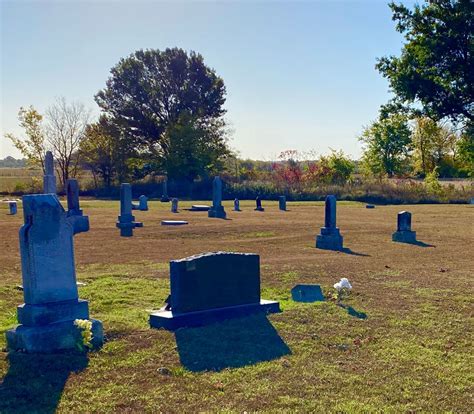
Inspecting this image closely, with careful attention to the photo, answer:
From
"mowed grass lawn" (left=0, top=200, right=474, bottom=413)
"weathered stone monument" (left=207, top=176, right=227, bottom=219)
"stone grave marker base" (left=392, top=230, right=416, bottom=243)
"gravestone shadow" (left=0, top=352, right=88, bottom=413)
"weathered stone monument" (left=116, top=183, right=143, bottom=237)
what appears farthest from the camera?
"weathered stone monument" (left=207, top=176, right=227, bottom=219)

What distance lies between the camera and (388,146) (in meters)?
68.3

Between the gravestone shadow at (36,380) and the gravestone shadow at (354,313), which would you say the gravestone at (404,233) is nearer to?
the gravestone shadow at (354,313)

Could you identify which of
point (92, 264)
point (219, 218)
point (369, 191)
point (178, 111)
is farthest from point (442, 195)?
point (92, 264)

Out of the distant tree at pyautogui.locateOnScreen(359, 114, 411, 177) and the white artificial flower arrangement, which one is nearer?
the white artificial flower arrangement

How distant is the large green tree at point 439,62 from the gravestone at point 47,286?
67.8 feet

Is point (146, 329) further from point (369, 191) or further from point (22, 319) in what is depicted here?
point (369, 191)

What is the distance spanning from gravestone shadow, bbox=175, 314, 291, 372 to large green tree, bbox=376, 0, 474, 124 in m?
19.3

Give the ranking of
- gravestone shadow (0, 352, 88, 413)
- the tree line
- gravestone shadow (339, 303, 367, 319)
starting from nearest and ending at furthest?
gravestone shadow (0, 352, 88, 413)
gravestone shadow (339, 303, 367, 319)
the tree line

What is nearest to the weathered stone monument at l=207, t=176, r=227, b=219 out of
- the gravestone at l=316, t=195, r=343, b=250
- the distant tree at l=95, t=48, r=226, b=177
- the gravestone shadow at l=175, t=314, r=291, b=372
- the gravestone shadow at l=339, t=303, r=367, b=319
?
the gravestone at l=316, t=195, r=343, b=250

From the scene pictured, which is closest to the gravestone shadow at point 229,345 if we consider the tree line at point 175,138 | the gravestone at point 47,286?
the gravestone at point 47,286

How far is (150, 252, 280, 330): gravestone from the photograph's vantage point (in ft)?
28.3

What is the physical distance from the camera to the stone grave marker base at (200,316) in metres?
8.43

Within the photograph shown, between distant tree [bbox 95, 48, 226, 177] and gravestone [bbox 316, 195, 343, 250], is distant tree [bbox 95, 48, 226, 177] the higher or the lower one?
the higher one

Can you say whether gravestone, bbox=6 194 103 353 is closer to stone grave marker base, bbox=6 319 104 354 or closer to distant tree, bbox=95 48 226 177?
stone grave marker base, bbox=6 319 104 354
